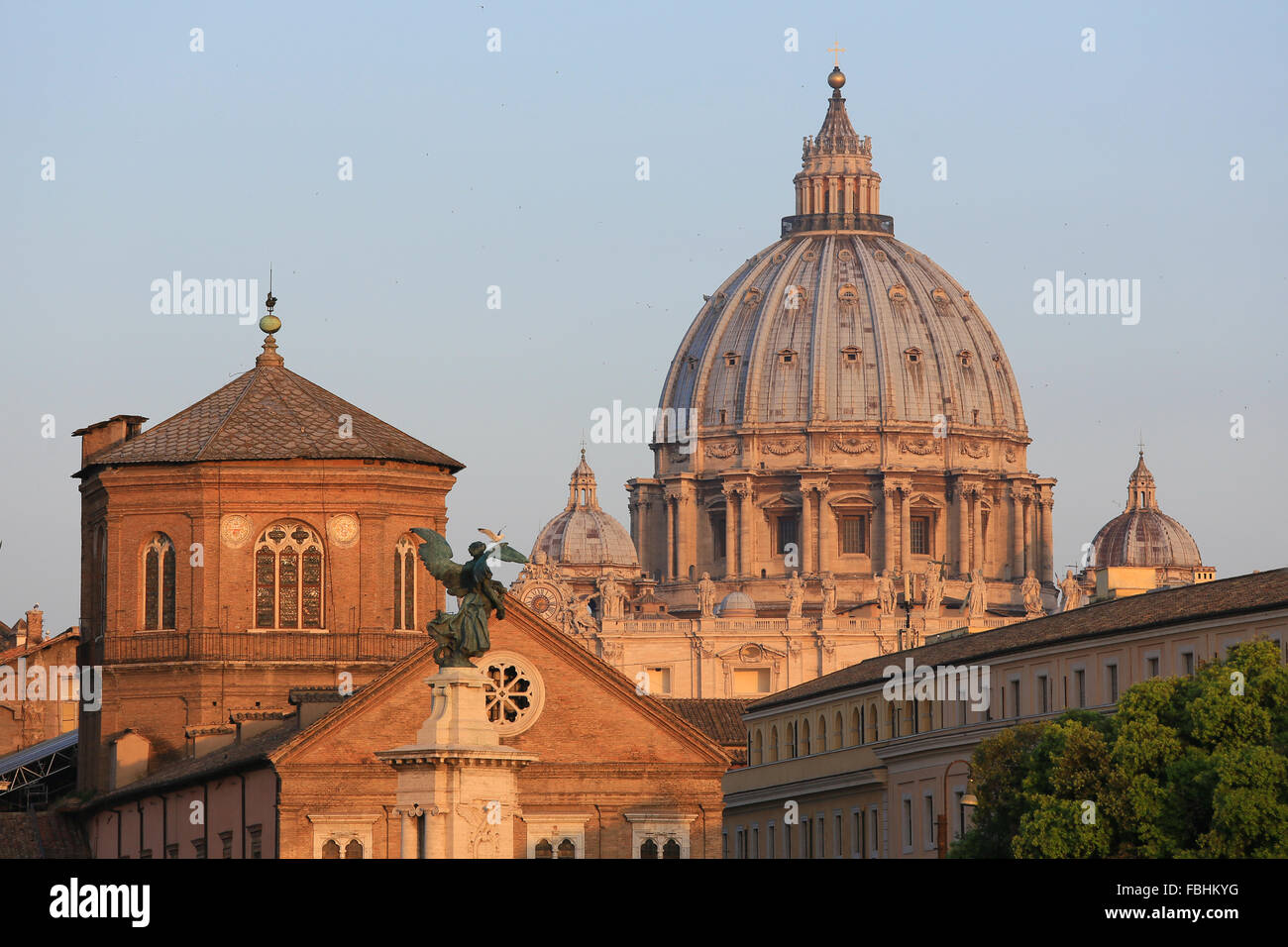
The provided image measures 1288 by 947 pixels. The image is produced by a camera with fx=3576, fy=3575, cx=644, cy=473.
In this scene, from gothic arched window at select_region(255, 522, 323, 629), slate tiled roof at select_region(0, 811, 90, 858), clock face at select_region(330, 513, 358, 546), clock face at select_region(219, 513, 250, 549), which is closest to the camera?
slate tiled roof at select_region(0, 811, 90, 858)

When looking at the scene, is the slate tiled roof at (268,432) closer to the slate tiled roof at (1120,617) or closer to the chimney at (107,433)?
the chimney at (107,433)

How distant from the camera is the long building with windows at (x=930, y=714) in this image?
7569cm

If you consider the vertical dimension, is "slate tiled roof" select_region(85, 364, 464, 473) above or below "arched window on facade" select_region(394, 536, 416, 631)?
above

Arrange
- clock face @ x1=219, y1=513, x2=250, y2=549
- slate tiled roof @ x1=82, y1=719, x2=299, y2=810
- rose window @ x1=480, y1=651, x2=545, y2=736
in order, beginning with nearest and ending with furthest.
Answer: slate tiled roof @ x1=82, y1=719, x2=299, y2=810
rose window @ x1=480, y1=651, x2=545, y2=736
clock face @ x1=219, y1=513, x2=250, y2=549

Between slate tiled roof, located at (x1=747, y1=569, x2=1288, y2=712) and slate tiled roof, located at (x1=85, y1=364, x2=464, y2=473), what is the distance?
1443 cm

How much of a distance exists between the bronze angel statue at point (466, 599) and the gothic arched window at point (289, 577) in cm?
3280

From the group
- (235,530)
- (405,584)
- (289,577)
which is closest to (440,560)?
(235,530)

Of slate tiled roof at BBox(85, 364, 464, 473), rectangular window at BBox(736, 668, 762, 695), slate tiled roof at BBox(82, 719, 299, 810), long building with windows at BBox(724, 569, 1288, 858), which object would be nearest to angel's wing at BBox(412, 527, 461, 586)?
long building with windows at BBox(724, 569, 1288, 858)

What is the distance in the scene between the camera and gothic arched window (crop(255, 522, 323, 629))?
9031 cm

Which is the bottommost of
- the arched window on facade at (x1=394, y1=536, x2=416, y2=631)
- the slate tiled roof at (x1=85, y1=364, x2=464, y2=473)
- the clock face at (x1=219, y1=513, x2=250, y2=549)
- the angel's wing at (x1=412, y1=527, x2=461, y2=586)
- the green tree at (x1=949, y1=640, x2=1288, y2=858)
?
the green tree at (x1=949, y1=640, x2=1288, y2=858)

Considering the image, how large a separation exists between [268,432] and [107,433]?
6.13 metres

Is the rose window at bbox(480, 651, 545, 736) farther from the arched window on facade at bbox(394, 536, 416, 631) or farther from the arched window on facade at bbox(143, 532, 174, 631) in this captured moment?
the arched window on facade at bbox(143, 532, 174, 631)
